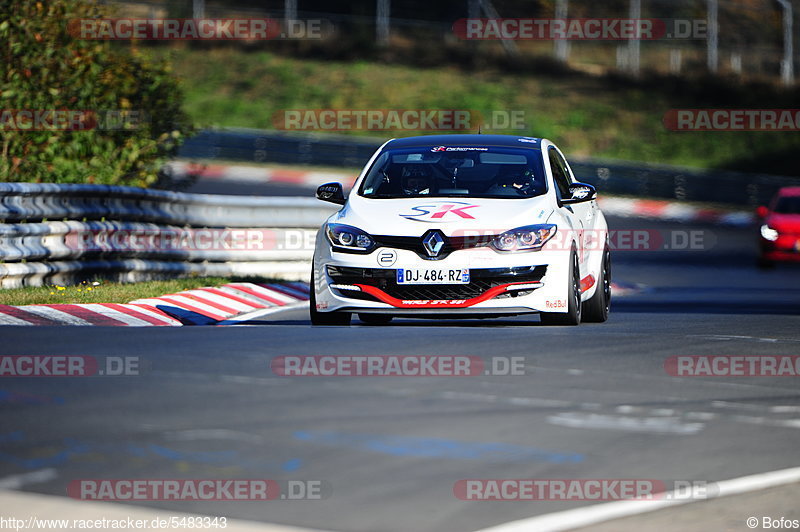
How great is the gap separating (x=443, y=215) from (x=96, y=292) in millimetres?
4259

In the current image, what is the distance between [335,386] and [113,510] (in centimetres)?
275

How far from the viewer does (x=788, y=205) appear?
80.9ft

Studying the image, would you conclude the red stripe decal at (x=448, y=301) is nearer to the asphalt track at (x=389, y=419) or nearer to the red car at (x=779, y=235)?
the asphalt track at (x=389, y=419)

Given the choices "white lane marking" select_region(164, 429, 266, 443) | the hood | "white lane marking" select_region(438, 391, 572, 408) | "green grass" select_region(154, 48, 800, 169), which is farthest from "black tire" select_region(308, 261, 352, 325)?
"green grass" select_region(154, 48, 800, 169)

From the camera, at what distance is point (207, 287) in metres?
14.8

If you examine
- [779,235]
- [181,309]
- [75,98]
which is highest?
[75,98]

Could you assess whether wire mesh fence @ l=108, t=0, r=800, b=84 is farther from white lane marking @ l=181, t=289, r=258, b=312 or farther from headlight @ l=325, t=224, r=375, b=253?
headlight @ l=325, t=224, r=375, b=253

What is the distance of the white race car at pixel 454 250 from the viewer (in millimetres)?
10672

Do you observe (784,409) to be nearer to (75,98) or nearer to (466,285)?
(466,285)

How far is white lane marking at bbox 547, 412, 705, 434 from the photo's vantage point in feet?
22.2

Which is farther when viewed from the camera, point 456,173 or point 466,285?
point 456,173

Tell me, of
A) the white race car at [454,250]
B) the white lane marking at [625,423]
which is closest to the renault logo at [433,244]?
the white race car at [454,250]

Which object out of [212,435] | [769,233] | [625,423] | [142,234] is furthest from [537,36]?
[212,435]

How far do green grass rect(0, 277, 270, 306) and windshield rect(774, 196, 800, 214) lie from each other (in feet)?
41.0
